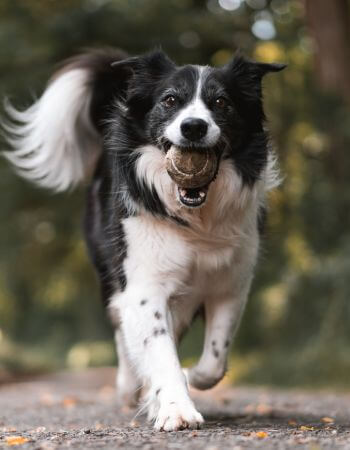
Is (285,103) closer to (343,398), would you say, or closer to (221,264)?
(343,398)

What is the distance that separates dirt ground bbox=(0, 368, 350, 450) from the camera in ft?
11.2

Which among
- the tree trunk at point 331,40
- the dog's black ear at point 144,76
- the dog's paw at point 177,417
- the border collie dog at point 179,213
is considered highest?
the tree trunk at point 331,40

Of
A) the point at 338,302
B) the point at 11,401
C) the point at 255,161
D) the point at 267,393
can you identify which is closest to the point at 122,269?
the point at 255,161

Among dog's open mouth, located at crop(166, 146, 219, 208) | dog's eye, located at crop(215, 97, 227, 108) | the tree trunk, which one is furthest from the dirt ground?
the tree trunk

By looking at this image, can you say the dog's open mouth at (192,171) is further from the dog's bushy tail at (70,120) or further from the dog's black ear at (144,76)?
the dog's bushy tail at (70,120)

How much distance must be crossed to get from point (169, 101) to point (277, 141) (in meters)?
5.47

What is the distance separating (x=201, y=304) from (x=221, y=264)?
40 centimetres

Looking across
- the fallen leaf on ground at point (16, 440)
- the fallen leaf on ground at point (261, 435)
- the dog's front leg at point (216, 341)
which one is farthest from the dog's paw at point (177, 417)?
the dog's front leg at point (216, 341)

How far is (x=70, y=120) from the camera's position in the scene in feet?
19.0

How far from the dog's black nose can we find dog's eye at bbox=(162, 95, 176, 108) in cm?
30

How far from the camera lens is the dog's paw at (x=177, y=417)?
3.87 meters

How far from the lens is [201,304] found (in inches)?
191

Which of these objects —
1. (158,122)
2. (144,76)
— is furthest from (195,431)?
(144,76)

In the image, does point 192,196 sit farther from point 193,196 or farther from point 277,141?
point 277,141
